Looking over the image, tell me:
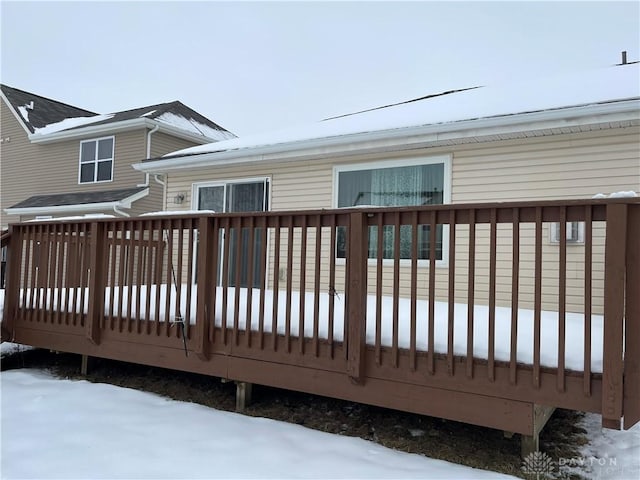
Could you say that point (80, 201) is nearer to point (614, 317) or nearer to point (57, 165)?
point (57, 165)

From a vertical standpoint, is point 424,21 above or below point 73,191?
above

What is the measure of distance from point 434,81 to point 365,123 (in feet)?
85.4

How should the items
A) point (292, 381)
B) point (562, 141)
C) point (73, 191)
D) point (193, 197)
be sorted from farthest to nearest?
point (73, 191) → point (193, 197) → point (562, 141) → point (292, 381)

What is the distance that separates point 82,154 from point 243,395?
12.8 metres

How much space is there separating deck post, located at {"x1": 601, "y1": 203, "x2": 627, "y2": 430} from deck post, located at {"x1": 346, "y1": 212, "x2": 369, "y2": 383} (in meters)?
1.34

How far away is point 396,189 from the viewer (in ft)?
19.3

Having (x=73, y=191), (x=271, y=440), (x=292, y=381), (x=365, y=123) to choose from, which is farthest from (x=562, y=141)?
(x=73, y=191)

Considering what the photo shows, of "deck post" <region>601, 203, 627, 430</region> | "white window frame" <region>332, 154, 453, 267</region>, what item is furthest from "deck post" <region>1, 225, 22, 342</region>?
"deck post" <region>601, 203, 627, 430</region>

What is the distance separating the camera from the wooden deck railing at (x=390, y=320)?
2424mm

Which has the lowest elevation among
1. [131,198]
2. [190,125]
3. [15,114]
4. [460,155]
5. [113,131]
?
[460,155]

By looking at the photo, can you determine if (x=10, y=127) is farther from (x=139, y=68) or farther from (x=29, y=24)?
(x=139, y=68)

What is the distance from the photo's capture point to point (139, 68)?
91.7ft

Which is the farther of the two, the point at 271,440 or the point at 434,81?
the point at 434,81

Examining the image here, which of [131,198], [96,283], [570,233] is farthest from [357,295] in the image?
[131,198]
